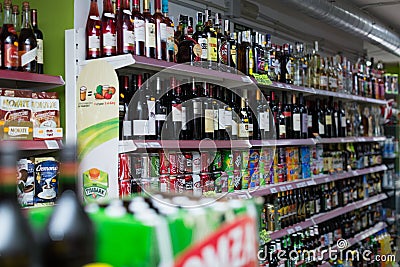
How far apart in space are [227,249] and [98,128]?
193cm

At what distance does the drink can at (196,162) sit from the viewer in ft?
11.2

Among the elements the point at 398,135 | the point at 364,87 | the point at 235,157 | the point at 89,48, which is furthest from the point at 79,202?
the point at 398,135

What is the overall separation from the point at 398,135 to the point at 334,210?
2498 millimetres

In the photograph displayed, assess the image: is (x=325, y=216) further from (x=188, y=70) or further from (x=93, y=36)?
(x=93, y=36)

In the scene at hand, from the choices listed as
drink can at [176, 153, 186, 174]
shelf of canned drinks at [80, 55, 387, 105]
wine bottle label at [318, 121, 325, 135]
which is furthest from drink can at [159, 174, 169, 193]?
wine bottle label at [318, 121, 325, 135]

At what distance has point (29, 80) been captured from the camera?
2.70m

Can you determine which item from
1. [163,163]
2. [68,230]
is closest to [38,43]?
[163,163]

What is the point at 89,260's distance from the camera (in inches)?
38.0

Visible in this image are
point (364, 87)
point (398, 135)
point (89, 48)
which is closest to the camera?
point (89, 48)

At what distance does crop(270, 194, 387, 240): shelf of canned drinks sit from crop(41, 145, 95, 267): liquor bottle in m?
3.29

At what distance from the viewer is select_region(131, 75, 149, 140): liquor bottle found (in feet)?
9.71

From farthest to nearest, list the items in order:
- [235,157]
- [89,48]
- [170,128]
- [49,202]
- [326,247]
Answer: [326,247], [235,157], [170,128], [89,48], [49,202]

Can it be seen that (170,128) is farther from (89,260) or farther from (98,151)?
(89,260)

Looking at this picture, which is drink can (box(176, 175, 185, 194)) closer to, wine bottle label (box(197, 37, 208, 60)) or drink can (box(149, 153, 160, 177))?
drink can (box(149, 153, 160, 177))
